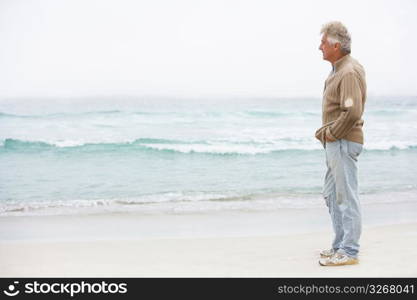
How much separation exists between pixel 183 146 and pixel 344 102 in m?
8.07

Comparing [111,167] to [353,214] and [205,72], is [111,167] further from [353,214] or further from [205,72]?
[353,214]

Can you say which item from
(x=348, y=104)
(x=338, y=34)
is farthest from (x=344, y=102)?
(x=338, y=34)

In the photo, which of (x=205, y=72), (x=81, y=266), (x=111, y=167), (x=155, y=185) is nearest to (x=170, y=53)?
(x=205, y=72)

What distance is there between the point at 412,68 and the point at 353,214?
1034 cm

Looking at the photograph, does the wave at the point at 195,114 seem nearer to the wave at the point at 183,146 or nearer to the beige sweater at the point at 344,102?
the wave at the point at 183,146

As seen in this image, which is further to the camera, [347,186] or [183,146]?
[183,146]

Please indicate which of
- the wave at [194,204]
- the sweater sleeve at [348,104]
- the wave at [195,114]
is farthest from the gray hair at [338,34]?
the wave at [195,114]

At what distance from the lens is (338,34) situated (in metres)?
2.81

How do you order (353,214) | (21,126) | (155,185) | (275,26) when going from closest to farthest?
1. (353,214)
2. (155,185)
3. (21,126)
4. (275,26)

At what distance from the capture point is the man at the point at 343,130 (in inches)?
108

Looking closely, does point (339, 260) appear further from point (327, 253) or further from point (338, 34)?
point (338, 34)

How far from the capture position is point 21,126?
11.8m

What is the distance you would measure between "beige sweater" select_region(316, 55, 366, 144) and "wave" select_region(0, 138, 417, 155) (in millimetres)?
7259

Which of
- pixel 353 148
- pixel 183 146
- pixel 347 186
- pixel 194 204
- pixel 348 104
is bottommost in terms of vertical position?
pixel 194 204
